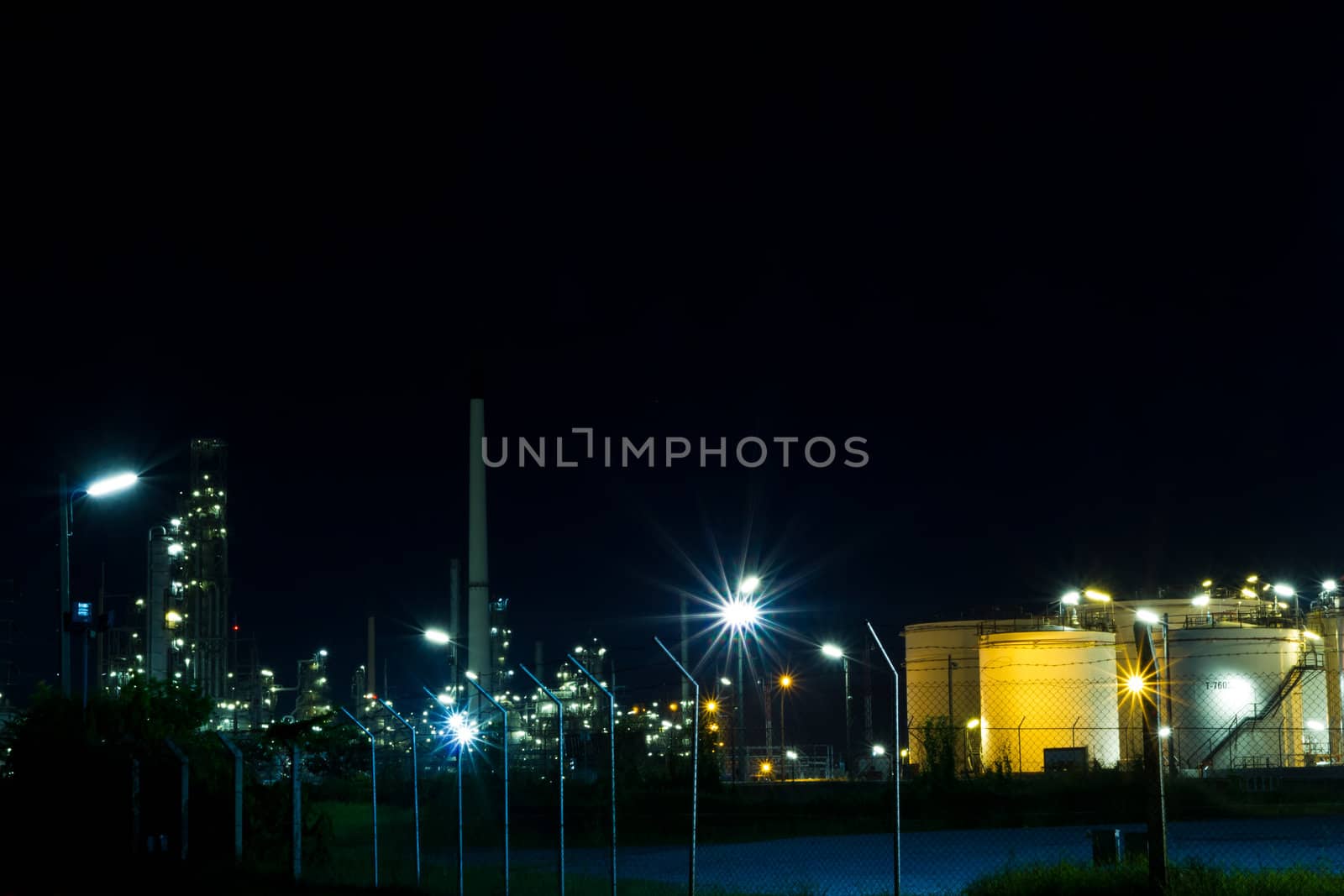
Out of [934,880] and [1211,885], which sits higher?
[1211,885]

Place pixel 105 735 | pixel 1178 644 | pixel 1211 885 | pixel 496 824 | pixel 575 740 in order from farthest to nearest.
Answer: pixel 575 740 → pixel 1178 644 → pixel 496 824 → pixel 105 735 → pixel 1211 885

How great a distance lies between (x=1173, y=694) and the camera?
1690 inches

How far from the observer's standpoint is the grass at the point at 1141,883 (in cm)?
1113

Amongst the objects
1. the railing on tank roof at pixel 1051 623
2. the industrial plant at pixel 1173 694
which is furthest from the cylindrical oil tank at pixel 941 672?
the railing on tank roof at pixel 1051 623

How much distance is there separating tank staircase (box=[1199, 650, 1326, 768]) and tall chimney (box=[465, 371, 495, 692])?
29786 millimetres

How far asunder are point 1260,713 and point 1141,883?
35834 millimetres

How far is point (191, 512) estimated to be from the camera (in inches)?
2514

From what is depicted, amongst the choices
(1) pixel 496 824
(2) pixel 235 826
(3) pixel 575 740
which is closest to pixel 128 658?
(3) pixel 575 740

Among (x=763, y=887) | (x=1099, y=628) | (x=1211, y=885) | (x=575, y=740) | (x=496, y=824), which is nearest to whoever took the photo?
(x=1211, y=885)

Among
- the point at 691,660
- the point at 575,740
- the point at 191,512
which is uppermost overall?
the point at 191,512

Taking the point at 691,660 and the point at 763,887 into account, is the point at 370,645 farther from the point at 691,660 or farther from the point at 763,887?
the point at 763,887

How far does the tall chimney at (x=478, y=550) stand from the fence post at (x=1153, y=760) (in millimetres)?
51040

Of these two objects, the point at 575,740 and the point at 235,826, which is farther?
the point at 575,740

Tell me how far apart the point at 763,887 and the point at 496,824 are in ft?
47.7
